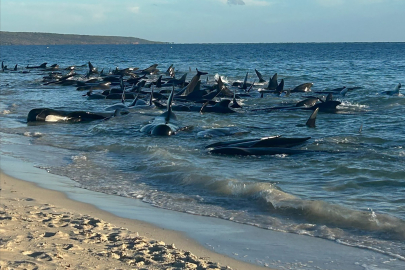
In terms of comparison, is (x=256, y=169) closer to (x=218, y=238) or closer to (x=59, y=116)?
(x=218, y=238)

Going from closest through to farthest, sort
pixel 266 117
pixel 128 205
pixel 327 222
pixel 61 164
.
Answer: pixel 327 222 < pixel 128 205 < pixel 61 164 < pixel 266 117

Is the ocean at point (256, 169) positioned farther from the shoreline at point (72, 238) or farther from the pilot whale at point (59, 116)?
the shoreline at point (72, 238)

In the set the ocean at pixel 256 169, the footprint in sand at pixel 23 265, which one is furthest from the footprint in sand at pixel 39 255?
the ocean at pixel 256 169

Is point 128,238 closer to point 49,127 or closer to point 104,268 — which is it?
point 104,268

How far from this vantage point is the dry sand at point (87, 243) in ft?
13.8

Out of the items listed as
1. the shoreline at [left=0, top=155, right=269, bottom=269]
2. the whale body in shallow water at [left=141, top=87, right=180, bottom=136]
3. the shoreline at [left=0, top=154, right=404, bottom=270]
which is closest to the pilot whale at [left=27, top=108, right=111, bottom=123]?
the whale body in shallow water at [left=141, top=87, right=180, bottom=136]

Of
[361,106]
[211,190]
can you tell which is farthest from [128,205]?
[361,106]

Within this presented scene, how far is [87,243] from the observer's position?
4684 millimetres

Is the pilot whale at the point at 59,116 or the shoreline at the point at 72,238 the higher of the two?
the shoreline at the point at 72,238

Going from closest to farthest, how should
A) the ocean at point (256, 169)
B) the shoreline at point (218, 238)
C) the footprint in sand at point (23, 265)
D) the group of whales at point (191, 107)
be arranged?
the footprint in sand at point (23, 265), the shoreline at point (218, 238), the ocean at point (256, 169), the group of whales at point (191, 107)

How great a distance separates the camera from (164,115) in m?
12.7

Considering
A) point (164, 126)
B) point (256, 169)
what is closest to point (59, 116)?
point (164, 126)

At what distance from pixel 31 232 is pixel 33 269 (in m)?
1.00

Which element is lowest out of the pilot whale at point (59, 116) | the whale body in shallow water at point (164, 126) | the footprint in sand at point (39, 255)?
the pilot whale at point (59, 116)
